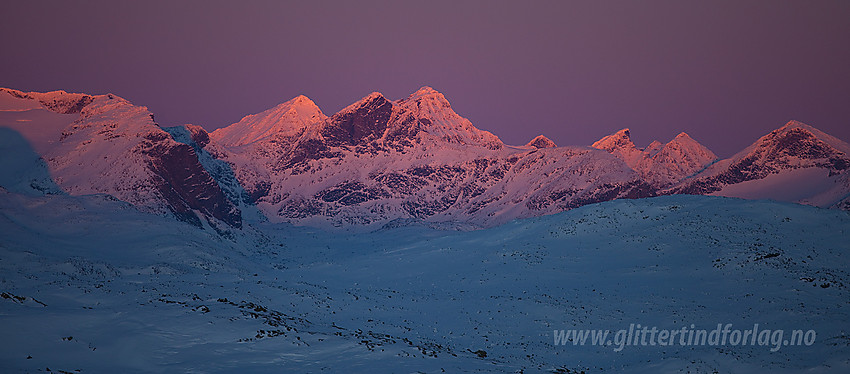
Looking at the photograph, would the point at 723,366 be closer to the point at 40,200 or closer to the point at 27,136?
the point at 40,200

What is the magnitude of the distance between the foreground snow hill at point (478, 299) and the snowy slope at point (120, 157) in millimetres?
63514

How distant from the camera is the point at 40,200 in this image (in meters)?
102

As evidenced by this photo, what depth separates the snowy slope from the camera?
152125 mm

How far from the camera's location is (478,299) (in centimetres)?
5106

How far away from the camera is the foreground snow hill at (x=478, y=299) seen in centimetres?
2791

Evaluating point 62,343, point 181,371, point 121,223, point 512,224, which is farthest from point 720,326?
point 121,223

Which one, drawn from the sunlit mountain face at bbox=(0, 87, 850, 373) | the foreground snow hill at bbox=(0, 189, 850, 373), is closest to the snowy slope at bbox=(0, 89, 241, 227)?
the sunlit mountain face at bbox=(0, 87, 850, 373)

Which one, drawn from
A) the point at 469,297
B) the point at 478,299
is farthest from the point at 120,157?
the point at 478,299

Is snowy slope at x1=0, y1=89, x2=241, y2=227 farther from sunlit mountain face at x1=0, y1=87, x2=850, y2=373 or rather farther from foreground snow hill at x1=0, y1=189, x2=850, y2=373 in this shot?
foreground snow hill at x1=0, y1=189, x2=850, y2=373

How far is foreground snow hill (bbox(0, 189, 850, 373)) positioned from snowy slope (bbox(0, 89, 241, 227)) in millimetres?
63514

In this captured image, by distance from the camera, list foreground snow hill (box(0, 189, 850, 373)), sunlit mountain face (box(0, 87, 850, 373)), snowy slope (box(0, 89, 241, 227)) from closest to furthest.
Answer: foreground snow hill (box(0, 189, 850, 373)) < sunlit mountain face (box(0, 87, 850, 373)) < snowy slope (box(0, 89, 241, 227))

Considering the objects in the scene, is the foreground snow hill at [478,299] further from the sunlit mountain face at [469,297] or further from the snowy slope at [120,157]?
the snowy slope at [120,157]

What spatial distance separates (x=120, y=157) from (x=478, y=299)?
144797mm

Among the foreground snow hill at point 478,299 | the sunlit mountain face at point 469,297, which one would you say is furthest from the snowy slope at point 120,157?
the foreground snow hill at point 478,299
